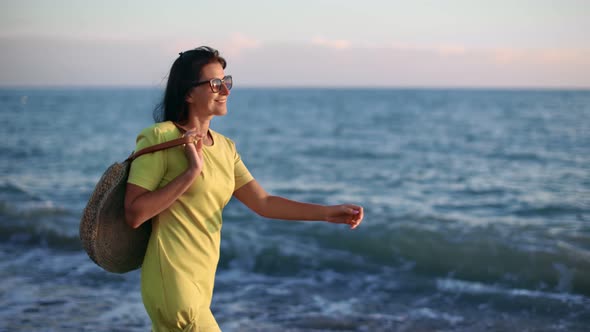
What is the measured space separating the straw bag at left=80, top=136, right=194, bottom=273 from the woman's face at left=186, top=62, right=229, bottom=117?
253 millimetres

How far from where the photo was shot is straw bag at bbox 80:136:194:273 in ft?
9.05

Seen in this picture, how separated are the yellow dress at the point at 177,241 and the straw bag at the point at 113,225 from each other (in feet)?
0.27

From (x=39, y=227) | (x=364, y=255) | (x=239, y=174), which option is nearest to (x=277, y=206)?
(x=239, y=174)

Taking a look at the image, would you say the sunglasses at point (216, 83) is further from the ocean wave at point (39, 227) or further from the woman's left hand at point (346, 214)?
the ocean wave at point (39, 227)

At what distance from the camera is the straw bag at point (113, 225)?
2.76m

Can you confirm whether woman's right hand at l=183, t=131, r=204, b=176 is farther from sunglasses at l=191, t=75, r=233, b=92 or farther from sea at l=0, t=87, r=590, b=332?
sea at l=0, t=87, r=590, b=332

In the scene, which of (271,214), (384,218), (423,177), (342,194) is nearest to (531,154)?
(423,177)

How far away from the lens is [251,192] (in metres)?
3.28

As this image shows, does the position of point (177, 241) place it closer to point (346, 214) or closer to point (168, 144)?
point (168, 144)

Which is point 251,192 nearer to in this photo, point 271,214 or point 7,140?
point 271,214

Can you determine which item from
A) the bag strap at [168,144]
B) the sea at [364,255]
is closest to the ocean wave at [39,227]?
the sea at [364,255]

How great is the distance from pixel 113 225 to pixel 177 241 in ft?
0.98

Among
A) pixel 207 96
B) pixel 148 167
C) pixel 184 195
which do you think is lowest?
pixel 184 195

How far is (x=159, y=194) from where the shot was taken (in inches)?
104
